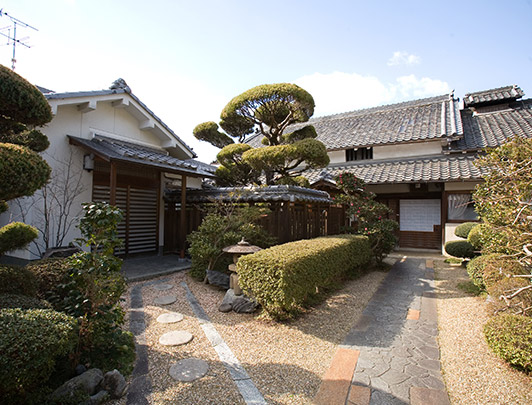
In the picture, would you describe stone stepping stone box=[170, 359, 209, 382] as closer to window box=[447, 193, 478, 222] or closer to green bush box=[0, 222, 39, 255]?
green bush box=[0, 222, 39, 255]

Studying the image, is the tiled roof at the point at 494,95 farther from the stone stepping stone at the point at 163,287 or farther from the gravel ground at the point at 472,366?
the stone stepping stone at the point at 163,287

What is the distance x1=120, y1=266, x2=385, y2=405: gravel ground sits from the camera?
301 cm

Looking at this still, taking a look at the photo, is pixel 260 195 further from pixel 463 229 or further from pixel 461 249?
pixel 463 229

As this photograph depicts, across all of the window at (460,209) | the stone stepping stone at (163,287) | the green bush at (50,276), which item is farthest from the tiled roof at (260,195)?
the window at (460,209)

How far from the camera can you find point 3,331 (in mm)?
2379

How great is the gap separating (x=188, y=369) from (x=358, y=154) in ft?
47.6

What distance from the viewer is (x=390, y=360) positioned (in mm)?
3756

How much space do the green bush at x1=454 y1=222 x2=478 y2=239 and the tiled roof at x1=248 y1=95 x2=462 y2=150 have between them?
4.63 m

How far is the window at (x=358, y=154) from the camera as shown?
15546mm

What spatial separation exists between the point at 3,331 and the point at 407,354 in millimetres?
4494

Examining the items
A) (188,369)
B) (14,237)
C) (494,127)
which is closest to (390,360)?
(188,369)

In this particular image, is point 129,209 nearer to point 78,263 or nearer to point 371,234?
point 78,263

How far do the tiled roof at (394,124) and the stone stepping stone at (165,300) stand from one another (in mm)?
12589

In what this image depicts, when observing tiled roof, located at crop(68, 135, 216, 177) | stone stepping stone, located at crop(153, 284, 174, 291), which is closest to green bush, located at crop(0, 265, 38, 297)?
stone stepping stone, located at crop(153, 284, 174, 291)
